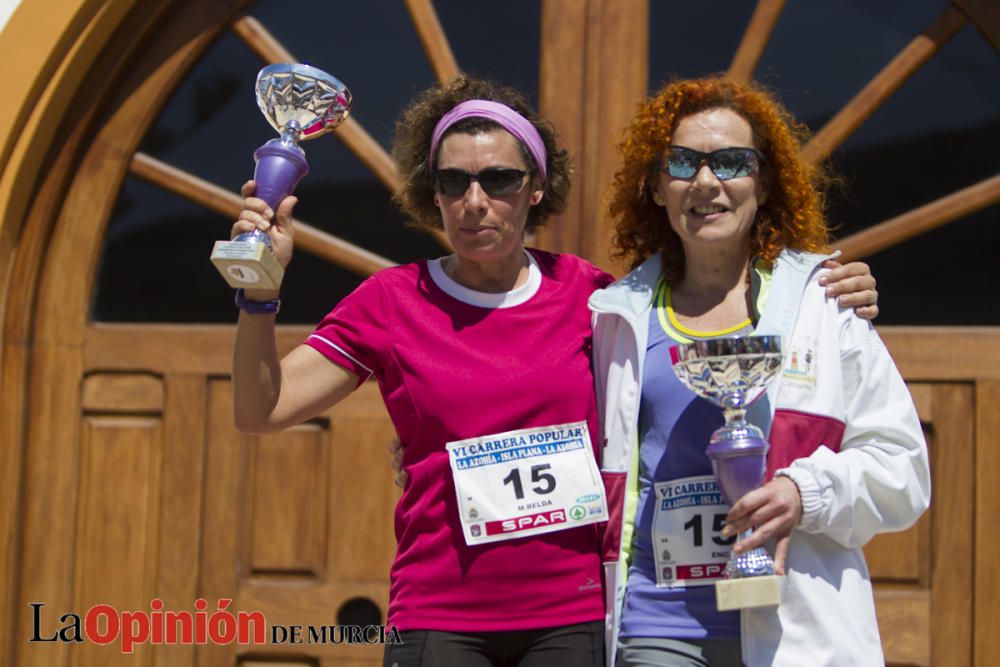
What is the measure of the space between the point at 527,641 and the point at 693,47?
1.85m

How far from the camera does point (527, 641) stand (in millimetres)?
2080

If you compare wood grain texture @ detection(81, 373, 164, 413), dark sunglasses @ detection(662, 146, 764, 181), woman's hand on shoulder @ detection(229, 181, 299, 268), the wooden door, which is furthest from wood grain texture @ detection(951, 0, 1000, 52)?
wood grain texture @ detection(81, 373, 164, 413)

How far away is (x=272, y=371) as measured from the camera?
6.93 ft

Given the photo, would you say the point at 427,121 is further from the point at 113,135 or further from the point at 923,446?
the point at 113,135

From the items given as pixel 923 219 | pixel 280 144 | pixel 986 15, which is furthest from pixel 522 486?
pixel 986 15

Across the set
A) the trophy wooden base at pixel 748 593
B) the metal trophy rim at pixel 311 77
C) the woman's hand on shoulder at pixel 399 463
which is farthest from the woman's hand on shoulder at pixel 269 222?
the trophy wooden base at pixel 748 593

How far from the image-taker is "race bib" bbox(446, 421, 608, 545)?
2090 mm

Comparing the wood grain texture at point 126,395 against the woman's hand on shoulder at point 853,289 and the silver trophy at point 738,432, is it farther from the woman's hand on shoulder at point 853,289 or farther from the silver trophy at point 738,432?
the woman's hand on shoulder at point 853,289

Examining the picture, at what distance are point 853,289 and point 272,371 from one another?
3.35 feet

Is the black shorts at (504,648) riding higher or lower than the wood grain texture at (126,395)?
lower

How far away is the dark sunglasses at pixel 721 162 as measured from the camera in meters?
2.13

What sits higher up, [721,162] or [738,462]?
[721,162]

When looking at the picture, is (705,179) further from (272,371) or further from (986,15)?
(986,15)

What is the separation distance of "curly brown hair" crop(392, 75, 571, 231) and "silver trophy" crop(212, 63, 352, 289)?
0.59ft
